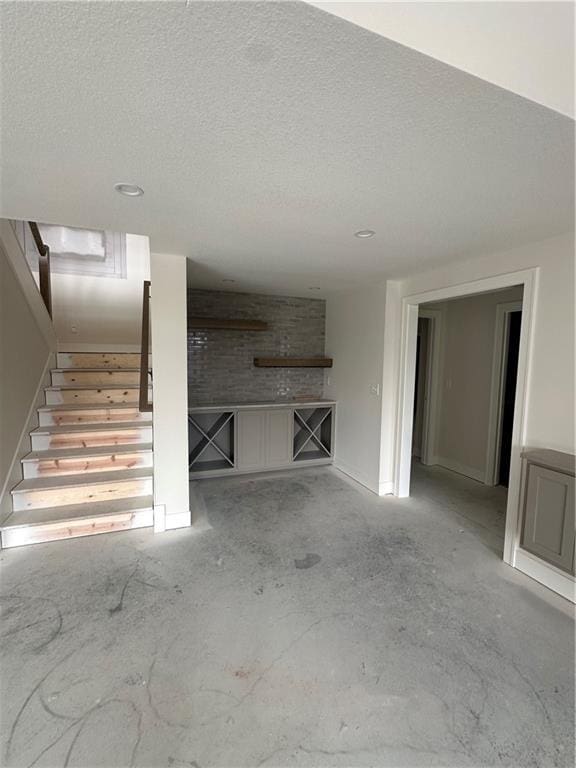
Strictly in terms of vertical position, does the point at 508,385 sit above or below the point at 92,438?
above

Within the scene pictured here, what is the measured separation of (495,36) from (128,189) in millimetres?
1550

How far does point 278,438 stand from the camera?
450cm

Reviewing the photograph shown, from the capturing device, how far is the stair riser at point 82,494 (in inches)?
115

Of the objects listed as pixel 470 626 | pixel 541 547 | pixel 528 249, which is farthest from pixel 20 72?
pixel 541 547

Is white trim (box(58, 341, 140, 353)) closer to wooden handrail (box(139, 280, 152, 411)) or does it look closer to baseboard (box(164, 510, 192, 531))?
wooden handrail (box(139, 280, 152, 411))

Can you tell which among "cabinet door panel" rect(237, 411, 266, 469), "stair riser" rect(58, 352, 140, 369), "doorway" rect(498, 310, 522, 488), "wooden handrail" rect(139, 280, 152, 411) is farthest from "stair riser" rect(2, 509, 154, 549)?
"doorway" rect(498, 310, 522, 488)

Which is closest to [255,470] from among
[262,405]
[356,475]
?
[262,405]

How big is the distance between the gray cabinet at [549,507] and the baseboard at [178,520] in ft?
8.70

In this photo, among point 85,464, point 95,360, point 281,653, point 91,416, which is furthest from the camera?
point 95,360

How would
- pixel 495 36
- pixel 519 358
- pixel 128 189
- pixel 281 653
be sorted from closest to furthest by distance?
pixel 495 36, pixel 128 189, pixel 281 653, pixel 519 358

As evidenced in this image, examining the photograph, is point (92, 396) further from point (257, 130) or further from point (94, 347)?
point (257, 130)

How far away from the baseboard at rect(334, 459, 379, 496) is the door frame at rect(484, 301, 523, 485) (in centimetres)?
144

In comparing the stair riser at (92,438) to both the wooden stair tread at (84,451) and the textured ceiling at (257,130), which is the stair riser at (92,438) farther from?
the textured ceiling at (257,130)

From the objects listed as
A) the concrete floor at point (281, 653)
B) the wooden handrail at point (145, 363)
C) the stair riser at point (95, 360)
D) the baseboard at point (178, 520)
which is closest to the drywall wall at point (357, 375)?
the concrete floor at point (281, 653)
